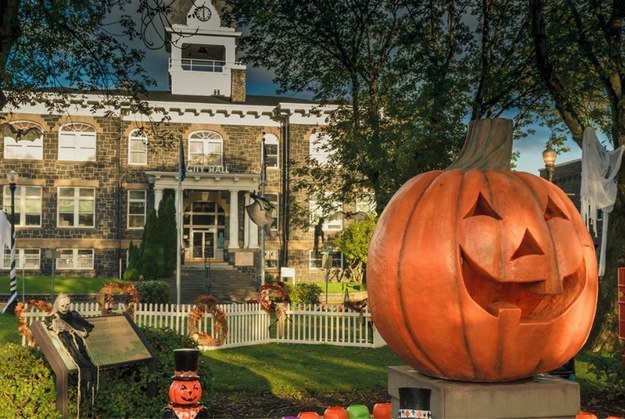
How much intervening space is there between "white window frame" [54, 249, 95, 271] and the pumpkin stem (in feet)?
114

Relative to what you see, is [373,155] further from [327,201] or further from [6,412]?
[6,412]

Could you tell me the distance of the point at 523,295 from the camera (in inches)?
212

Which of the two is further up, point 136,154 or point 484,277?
point 136,154

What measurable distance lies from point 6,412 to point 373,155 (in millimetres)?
10614

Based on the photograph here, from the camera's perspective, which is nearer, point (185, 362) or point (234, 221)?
point (185, 362)

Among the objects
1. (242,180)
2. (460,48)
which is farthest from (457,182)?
(242,180)

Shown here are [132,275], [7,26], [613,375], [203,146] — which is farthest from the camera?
[203,146]

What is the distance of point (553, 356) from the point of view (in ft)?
17.5

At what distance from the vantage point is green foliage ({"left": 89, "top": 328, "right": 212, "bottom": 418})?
22.5 ft

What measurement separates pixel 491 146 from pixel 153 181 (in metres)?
33.4

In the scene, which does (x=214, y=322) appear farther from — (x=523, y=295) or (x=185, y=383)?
(x=523, y=295)

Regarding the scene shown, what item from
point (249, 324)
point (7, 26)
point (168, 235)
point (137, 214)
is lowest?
point (249, 324)

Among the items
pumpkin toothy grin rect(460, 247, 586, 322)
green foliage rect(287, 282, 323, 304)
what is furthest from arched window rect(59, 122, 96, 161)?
pumpkin toothy grin rect(460, 247, 586, 322)

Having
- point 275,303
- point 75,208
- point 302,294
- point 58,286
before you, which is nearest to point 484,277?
point 275,303
